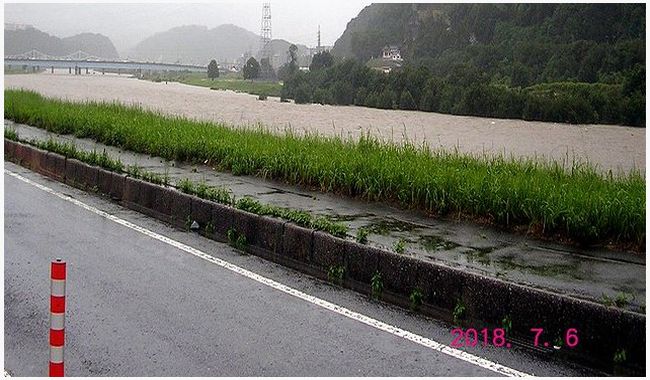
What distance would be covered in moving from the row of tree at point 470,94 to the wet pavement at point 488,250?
11724mm

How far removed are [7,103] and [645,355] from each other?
18448 mm

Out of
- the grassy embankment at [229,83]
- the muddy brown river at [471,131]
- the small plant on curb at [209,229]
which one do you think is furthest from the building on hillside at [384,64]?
the small plant on curb at [209,229]

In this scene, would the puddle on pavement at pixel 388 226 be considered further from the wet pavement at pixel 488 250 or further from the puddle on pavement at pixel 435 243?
the puddle on pavement at pixel 435 243

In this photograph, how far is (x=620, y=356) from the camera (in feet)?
12.6

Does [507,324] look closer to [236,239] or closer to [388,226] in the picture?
[388,226]

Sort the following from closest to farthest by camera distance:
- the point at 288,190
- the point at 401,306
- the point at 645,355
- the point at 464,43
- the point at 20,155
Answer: the point at 645,355
the point at 401,306
the point at 288,190
the point at 20,155
the point at 464,43

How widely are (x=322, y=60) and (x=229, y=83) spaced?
1386cm

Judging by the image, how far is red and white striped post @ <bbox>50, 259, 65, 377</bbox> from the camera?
2811 millimetres

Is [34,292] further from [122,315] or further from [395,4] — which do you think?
[395,4]

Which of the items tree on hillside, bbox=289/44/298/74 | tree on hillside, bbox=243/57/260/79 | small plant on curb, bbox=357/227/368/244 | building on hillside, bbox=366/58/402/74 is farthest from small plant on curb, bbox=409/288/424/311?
tree on hillside, bbox=243/57/260/79

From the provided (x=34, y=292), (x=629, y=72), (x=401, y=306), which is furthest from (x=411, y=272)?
(x=629, y=72)

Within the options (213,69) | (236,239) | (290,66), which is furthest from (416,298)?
(213,69)

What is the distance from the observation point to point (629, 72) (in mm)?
16938

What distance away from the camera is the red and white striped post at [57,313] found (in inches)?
111
